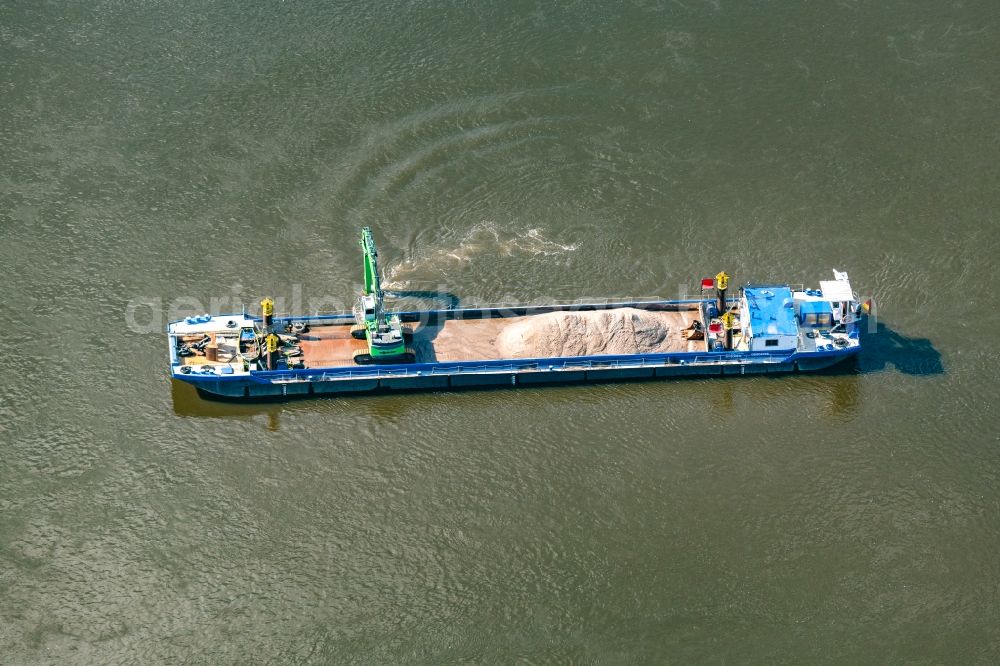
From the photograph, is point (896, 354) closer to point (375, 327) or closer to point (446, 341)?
point (446, 341)

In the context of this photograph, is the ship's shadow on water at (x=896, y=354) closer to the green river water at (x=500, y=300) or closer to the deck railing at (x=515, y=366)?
the green river water at (x=500, y=300)

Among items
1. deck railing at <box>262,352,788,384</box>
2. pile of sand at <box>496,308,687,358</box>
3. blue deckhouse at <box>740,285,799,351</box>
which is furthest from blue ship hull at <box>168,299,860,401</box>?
pile of sand at <box>496,308,687,358</box>

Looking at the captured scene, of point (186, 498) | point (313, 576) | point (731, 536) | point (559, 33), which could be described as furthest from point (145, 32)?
point (731, 536)

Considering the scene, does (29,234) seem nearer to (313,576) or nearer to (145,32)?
(145,32)

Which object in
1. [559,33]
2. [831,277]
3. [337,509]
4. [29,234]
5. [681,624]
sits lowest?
[681,624]

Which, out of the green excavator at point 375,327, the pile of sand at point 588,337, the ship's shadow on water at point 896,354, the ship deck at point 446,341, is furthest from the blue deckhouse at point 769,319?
the green excavator at point 375,327

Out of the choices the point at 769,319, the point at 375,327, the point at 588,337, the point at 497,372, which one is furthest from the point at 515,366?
the point at 769,319
